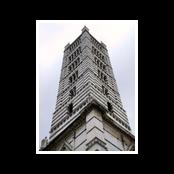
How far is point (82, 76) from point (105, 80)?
284cm

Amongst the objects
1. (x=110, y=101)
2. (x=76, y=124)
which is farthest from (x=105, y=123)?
(x=110, y=101)

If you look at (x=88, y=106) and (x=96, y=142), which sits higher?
(x=88, y=106)

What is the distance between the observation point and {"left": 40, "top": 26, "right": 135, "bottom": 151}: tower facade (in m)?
19.4

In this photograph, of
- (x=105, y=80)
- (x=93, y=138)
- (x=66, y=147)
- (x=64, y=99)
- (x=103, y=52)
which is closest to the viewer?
(x=93, y=138)

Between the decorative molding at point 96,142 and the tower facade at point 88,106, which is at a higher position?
the tower facade at point 88,106

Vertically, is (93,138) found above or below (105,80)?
below

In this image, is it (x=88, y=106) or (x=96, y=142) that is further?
(x=88, y=106)

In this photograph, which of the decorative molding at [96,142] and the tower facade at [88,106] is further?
the tower facade at [88,106]

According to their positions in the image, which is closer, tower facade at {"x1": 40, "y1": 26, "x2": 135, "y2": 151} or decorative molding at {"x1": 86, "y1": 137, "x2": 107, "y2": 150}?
decorative molding at {"x1": 86, "y1": 137, "x2": 107, "y2": 150}

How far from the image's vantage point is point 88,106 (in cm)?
2053

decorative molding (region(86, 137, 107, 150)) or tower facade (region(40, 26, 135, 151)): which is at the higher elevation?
tower facade (region(40, 26, 135, 151))

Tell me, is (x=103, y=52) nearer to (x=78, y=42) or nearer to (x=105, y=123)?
(x=78, y=42)

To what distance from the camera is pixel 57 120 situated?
82.9 feet

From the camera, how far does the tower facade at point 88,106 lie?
63.6 ft
